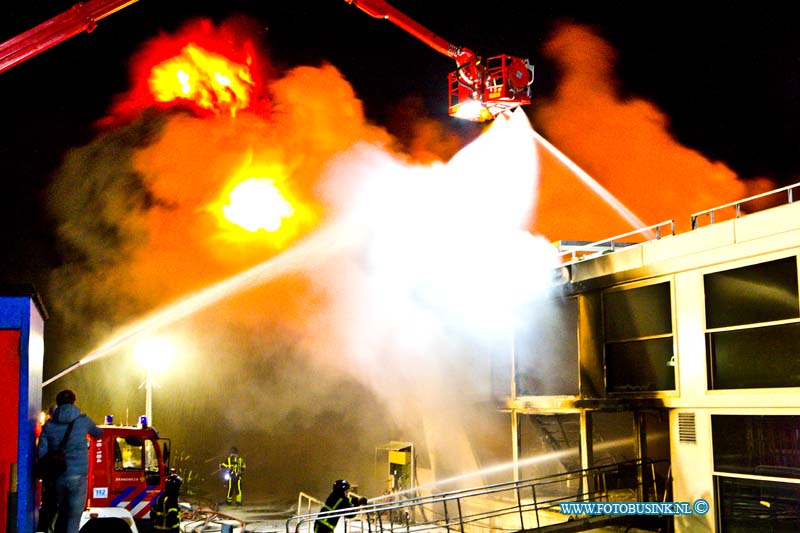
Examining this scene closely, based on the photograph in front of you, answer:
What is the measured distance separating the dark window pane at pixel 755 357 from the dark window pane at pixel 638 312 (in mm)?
1214

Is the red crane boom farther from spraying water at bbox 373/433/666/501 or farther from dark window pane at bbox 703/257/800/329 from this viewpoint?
dark window pane at bbox 703/257/800/329

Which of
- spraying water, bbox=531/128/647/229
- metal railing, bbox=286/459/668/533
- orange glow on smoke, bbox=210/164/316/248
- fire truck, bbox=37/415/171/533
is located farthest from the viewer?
spraying water, bbox=531/128/647/229

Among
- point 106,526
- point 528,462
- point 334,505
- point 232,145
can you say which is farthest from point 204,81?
point 106,526

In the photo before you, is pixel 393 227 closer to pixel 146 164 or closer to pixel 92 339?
pixel 146 164

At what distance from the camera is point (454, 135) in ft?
108

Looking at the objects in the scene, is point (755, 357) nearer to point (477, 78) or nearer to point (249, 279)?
point (477, 78)

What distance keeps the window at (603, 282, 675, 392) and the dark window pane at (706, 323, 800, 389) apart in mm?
1020

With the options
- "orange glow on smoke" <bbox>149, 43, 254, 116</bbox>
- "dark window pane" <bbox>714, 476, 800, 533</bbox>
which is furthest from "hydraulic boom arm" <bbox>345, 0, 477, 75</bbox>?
"dark window pane" <bbox>714, 476, 800, 533</bbox>

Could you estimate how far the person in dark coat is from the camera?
8484mm

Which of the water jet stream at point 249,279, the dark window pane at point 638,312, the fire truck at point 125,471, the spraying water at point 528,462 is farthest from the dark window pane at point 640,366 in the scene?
the water jet stream at point 249,279

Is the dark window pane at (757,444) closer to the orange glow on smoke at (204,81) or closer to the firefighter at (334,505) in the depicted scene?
the firefighter at (334,505)

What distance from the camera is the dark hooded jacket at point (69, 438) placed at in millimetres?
8484

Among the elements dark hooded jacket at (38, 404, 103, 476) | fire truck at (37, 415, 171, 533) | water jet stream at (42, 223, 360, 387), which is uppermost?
water jet stream at (42, 223, 360, 387)
